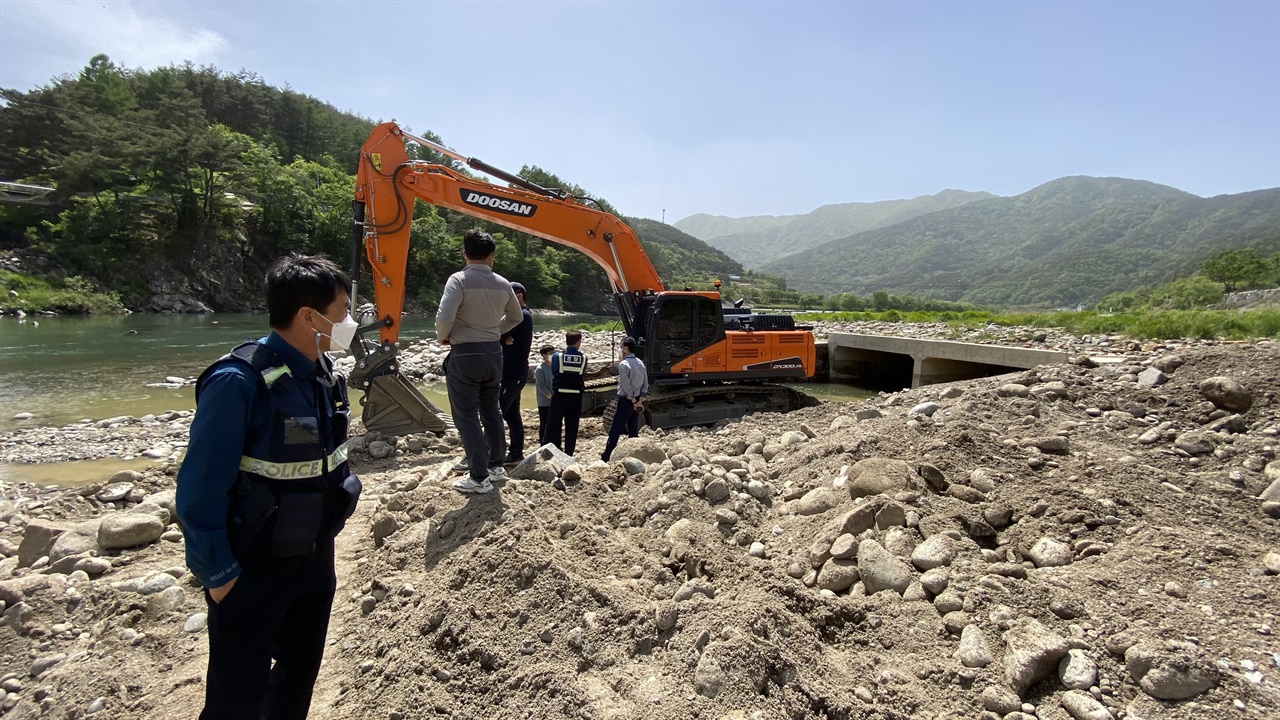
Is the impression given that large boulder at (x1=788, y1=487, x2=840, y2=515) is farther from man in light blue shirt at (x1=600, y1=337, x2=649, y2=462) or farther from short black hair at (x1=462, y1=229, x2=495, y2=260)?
short black hair at (x1=462, y1=229, x2=495, y2=260)

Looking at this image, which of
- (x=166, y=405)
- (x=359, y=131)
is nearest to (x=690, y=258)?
(x=359, y=131)

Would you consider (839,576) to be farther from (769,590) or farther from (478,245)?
(478,245)

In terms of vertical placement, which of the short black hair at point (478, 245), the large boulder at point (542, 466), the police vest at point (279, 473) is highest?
the short black hair at point (478, 245)

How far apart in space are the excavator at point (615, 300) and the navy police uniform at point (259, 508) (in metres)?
5.24

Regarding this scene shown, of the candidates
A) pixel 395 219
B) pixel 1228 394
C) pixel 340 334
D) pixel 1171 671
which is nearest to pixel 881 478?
pixel 1171 671

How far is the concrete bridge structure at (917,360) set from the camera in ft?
37.0

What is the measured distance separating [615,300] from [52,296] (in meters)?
35.3

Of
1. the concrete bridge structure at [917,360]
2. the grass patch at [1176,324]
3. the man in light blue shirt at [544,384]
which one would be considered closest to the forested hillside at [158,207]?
the concrete bridge structure at [917,360]

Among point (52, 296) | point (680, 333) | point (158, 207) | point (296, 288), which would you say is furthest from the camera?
point (158, 207)

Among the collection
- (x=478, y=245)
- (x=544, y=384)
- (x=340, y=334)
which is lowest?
(x=544, y=384)

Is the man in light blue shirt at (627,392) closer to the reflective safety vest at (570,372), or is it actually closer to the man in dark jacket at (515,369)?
the reflective safety vest at (570,372)

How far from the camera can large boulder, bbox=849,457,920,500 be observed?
3986 millimetres

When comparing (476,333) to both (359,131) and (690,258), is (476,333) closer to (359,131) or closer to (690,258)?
(359,131)

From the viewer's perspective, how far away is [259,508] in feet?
5.57
